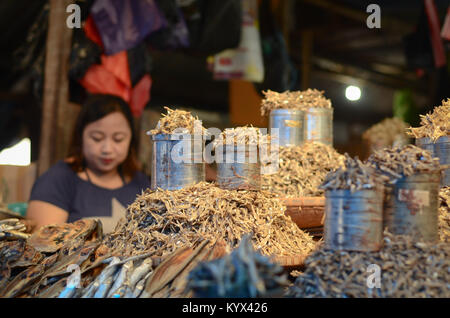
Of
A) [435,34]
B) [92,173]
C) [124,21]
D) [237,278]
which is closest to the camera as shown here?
[237,278]

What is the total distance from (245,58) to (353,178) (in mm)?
3007

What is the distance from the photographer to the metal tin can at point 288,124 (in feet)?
7.98

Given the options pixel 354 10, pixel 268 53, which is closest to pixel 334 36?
pixel 354 10

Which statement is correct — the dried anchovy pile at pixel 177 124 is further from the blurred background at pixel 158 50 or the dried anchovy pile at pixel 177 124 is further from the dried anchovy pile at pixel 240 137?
the blurred background at pixel 158 50

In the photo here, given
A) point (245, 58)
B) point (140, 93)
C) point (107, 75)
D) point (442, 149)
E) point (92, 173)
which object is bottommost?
point (92, 173)

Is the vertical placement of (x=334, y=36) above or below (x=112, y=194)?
above

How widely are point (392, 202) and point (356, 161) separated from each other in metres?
0.17

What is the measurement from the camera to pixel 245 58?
434 centimetres

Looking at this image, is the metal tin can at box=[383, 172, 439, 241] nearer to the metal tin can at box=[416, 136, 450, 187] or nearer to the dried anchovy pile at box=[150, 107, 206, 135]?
the metal tin can at box=[416, 136, 450, 187]

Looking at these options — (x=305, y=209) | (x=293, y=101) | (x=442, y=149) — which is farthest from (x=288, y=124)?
(x=442, y=149)

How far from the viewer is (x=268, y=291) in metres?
1.29

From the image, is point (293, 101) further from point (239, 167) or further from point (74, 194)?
point (74, 194)

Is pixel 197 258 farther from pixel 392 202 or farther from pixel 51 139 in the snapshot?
pixel 51 139

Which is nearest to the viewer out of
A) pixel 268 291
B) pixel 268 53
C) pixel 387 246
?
pixel 268 291
